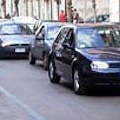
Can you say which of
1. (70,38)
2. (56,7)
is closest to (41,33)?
(70,38)

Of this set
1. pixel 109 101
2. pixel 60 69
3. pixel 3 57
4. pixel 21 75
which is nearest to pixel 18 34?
pixel 3 57

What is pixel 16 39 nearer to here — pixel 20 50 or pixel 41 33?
pixel 20 50

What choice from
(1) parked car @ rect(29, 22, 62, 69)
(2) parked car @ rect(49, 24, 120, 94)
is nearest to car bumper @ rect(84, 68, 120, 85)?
(2) parked car @ rect(49, 24, 120, 94)

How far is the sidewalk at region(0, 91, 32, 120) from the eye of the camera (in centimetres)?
976

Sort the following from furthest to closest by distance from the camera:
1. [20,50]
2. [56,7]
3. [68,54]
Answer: [56,7], [20,50], [68,54]

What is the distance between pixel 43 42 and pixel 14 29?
18.2 feet

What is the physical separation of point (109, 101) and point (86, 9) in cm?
4822

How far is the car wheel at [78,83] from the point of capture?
39.8 ft

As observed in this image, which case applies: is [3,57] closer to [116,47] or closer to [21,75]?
[21,75]

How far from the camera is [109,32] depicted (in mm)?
13328

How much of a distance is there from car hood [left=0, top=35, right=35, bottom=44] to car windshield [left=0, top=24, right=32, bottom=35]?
54cm

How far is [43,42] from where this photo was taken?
19078 mm

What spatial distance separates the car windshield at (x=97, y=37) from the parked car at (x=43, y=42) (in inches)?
203

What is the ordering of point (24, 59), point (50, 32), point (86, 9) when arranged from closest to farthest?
point (50, 32)
point (24, 59)
point (86, 9)
